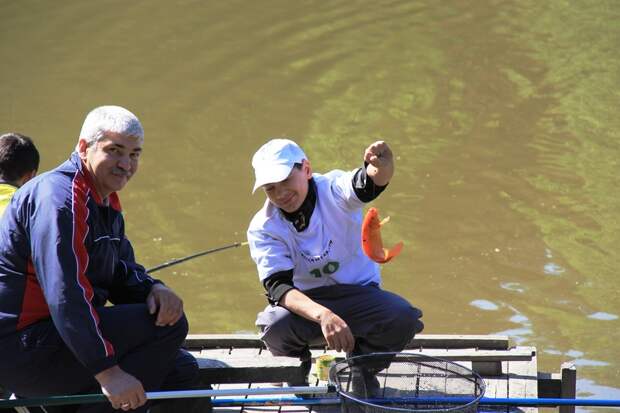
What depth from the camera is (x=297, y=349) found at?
433cm

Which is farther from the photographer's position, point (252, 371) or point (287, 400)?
point (252, 371)

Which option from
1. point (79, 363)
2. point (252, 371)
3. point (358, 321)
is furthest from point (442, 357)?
point (79, 363)

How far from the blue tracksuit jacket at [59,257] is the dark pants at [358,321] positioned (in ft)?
2.61

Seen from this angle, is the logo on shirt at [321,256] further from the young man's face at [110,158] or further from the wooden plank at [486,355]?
the young man's face at [110,158]

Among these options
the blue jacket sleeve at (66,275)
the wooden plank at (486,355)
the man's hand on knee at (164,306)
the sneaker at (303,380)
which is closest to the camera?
the blue jacket sleeve at (66,275)

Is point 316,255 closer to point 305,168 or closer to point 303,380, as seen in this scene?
point 305,168

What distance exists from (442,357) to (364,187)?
95 cm

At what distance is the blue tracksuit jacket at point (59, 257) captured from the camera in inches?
133

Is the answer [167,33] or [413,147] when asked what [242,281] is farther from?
[167,33]

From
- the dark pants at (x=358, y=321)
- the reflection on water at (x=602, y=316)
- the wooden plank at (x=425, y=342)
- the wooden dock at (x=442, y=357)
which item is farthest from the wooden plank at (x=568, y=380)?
the reflection on water at (x=602, y=316)

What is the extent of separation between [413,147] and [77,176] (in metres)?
5.68

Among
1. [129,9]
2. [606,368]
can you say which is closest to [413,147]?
[606,368]

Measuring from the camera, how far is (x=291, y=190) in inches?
163

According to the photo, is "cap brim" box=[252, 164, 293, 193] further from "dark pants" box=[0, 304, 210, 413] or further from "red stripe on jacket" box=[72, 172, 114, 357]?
"red stripe on jacket" box=[72, 172, 114, 357]
